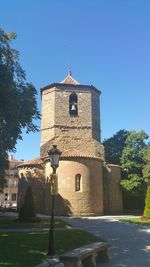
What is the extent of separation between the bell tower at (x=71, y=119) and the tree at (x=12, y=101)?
52.2 feet

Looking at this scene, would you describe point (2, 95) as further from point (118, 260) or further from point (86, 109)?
point (86, 109)

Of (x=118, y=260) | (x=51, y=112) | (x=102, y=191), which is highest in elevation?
(x=51, y=112)

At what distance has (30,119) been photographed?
1717 centimetres

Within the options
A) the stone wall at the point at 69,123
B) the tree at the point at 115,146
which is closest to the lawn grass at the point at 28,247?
the stone wall at the point at 69,123

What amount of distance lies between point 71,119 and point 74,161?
6.48 m

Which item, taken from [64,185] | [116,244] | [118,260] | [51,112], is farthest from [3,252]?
[51,112]

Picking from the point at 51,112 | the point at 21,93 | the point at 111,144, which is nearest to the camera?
the point at 21,93

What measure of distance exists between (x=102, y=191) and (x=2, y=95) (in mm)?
19465

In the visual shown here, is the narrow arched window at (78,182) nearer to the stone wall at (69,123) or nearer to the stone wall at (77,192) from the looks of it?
the stone wall at (77,192)

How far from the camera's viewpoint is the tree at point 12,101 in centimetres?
1531

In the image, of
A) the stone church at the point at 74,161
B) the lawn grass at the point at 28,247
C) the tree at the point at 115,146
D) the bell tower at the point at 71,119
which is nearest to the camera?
the lawn grass at the point at 28,247

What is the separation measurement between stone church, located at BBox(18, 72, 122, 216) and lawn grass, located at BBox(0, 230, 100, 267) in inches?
585

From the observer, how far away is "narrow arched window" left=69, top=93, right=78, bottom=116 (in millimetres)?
34500

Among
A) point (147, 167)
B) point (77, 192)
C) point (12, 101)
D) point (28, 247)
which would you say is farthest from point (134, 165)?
point (28, 247)
